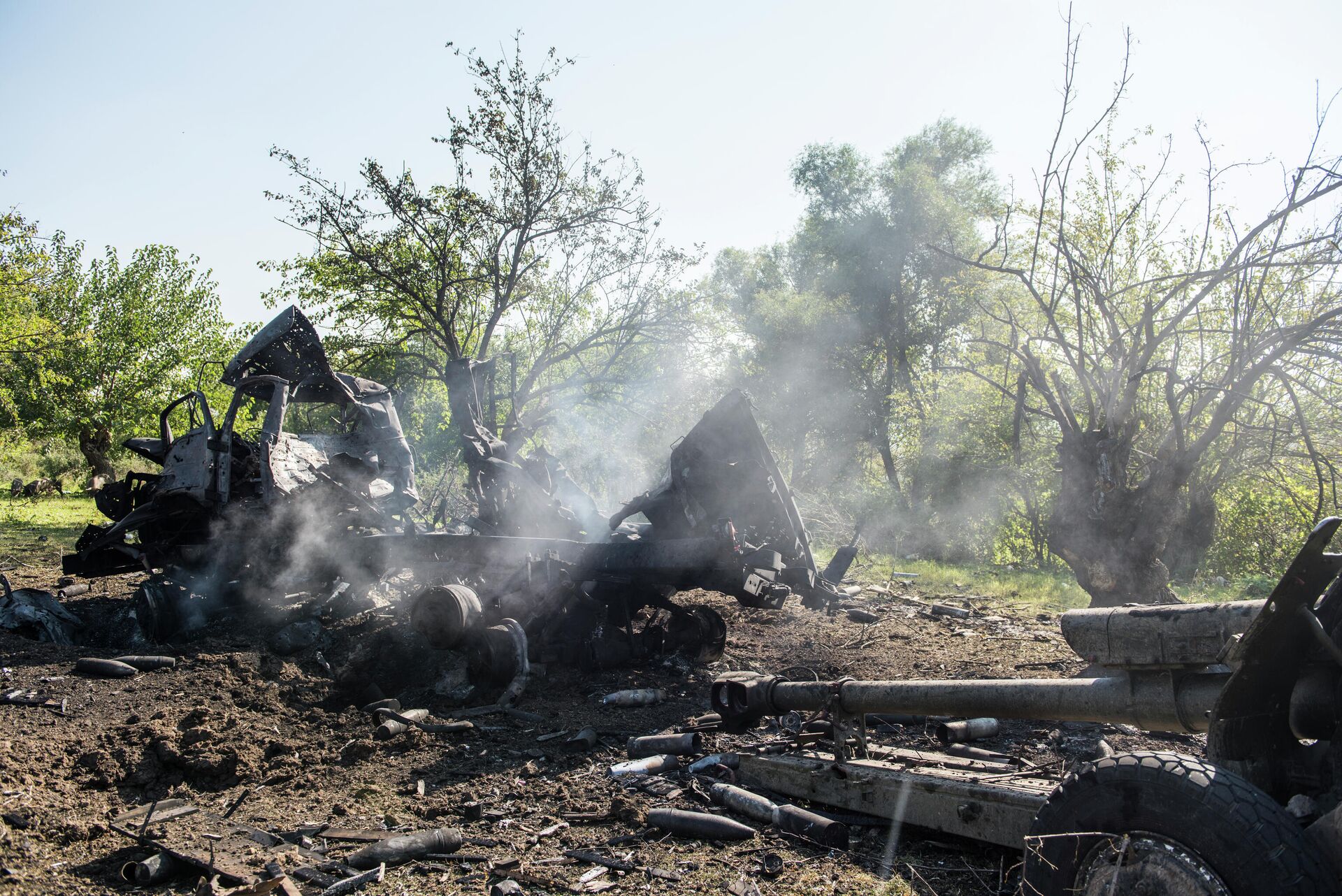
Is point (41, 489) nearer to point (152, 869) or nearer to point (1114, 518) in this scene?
point (152, 869)

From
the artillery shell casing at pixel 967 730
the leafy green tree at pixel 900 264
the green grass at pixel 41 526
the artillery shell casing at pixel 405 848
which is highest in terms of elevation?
the leafy green tree at pixel 900 264

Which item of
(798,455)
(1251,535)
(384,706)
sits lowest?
(384,706)

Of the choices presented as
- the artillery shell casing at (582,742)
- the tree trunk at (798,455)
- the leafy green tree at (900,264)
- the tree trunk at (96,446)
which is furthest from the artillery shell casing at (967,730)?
the tree trunk at (96,446)

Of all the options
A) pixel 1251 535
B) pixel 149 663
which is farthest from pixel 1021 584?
pixel 149 663

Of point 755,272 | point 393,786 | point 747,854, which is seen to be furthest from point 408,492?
point 755,272

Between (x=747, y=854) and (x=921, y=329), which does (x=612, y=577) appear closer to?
(x=747, y=854)

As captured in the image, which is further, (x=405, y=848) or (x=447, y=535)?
(x=447, y=535)

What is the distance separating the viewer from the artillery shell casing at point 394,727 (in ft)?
20.4

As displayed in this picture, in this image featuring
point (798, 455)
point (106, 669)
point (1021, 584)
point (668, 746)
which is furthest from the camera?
point (798, 455)

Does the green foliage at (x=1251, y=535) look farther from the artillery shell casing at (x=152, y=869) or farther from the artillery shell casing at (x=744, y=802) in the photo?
the artillery shell casing at (x=152, y=869)

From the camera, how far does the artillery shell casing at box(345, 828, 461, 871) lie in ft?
13.5

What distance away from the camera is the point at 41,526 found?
62.5 feet

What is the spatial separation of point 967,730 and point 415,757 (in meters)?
3.88

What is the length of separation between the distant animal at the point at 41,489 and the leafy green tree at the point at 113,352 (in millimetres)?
1623
